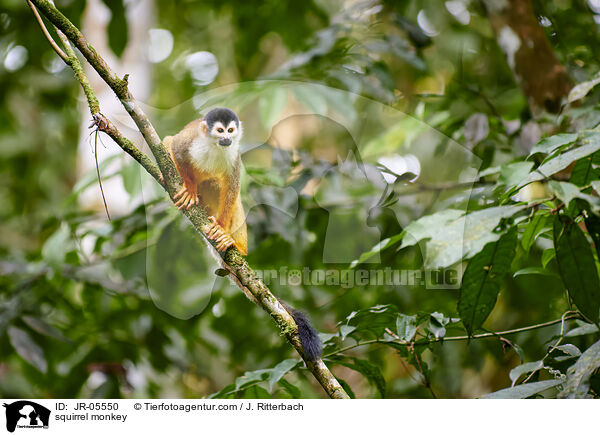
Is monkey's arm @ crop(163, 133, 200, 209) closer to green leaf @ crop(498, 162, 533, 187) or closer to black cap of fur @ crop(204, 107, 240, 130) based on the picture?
→ black cap of fur @ crop(204, 107, 240, 130)

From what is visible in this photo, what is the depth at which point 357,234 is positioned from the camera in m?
1.02

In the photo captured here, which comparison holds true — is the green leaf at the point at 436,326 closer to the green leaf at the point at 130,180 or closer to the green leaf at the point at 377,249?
the green leaf at the point at 377,249

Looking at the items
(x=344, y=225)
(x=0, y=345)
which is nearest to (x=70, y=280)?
(x=0, y=345)

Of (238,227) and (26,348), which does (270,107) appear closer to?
(238,227)

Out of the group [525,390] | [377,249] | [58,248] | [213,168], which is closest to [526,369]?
[525,390]

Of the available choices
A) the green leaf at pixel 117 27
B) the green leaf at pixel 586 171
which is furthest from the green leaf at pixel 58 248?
the green leaf at pixel 586 171

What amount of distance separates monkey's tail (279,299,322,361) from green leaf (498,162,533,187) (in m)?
0.38

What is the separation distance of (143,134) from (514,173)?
1.88ft

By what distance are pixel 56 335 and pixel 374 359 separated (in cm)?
81

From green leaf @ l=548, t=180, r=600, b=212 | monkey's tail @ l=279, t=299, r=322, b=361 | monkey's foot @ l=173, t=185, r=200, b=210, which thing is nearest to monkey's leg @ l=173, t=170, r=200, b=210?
monkey's foot @ l=173, t=185, r=200, b=210

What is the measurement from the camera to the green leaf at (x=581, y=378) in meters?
0.63

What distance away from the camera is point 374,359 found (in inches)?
53.4

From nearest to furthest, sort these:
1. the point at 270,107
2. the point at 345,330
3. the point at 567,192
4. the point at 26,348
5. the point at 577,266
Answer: the point at 567,192 < the point at 577,266 < the point at 345,330 < the point at 270,107 < the point at 26,348
